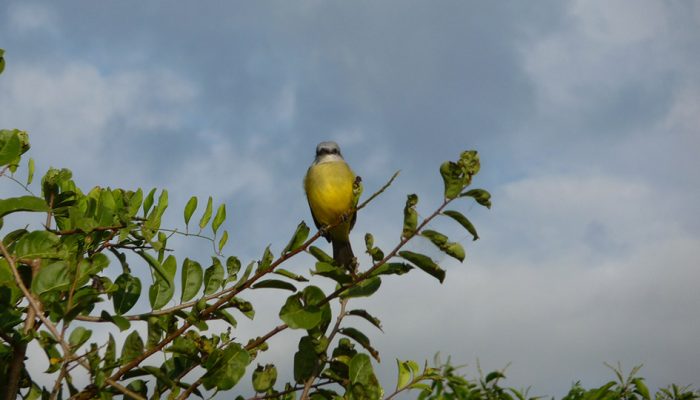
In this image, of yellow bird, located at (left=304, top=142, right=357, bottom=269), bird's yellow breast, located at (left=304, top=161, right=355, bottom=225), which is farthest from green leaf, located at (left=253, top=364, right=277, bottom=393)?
bird's yellow breast, located at (left=304, top=161, right=355, bottom=225)

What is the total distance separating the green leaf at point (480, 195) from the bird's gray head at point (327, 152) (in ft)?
21.4

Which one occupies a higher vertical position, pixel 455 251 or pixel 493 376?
pixel 455 251

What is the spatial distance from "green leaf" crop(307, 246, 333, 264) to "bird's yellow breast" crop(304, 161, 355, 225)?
14.2 feet

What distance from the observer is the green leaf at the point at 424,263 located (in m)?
3.35

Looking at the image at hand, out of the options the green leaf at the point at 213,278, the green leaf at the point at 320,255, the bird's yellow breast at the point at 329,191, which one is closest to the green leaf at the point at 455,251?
the green leaf at the point at 320,255

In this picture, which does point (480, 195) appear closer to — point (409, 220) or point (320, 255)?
point (409, 220)

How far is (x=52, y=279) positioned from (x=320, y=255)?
123 cm

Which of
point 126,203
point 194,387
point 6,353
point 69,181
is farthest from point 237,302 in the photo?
point 69,181

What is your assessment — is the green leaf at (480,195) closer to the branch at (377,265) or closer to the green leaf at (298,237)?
the branch at (377,265)

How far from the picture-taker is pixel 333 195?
8375 millimetres

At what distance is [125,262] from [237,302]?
2.37 feet

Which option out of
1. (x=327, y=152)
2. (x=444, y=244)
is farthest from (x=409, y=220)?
(x=327, y=152)

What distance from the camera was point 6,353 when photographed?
12.5ft

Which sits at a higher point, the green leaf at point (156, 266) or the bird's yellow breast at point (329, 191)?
the bird's yellow breast at point (329, 191)
